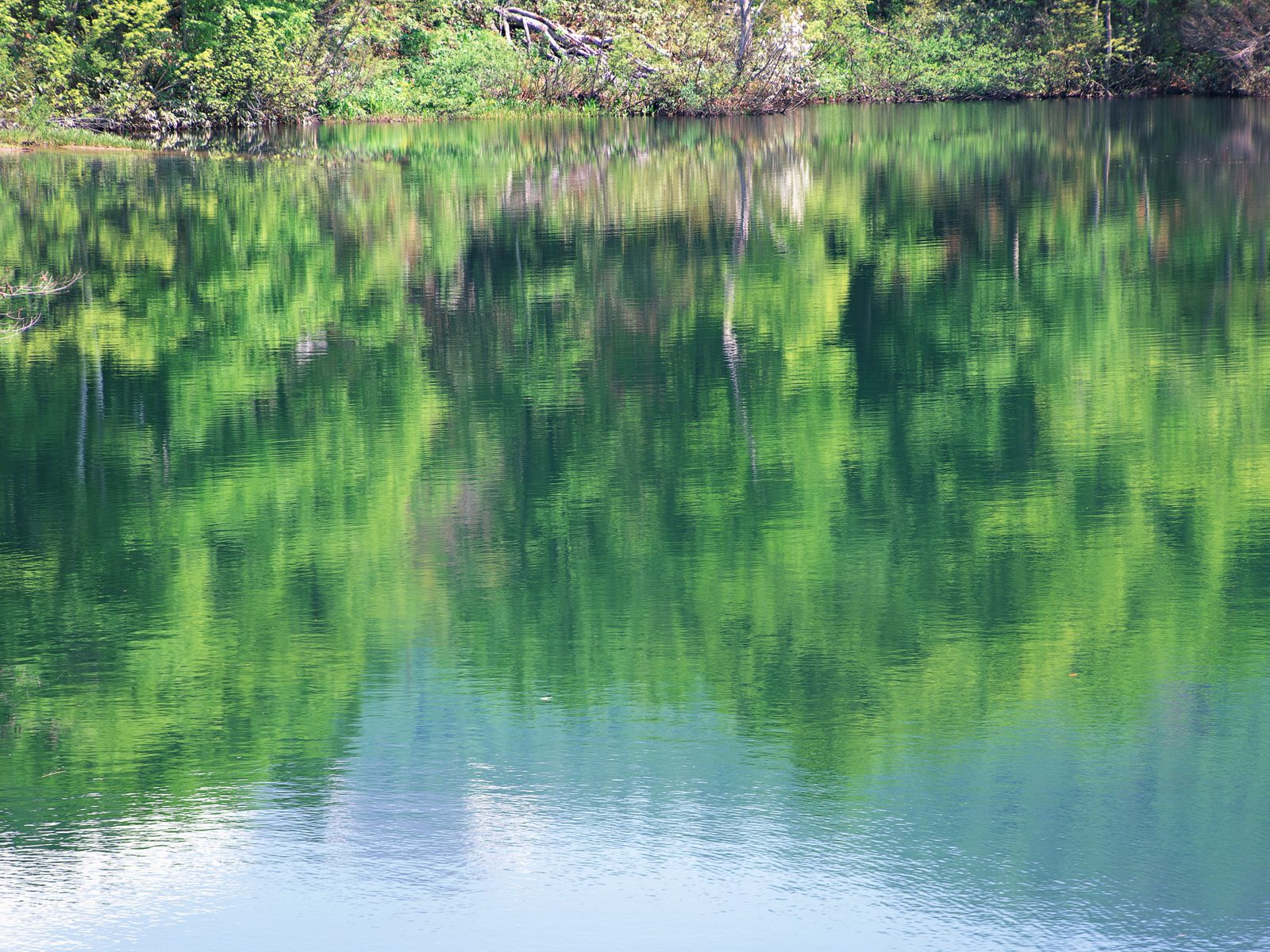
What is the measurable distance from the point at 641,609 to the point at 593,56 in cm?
3727

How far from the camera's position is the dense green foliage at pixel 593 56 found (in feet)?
103

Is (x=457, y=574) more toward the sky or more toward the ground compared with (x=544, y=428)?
more toward the ground

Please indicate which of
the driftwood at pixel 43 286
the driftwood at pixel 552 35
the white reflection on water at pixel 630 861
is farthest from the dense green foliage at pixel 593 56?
the white reflection on water at pixel 630 861

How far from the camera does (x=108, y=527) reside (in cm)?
775

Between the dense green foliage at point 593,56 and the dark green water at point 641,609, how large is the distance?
17.8 m

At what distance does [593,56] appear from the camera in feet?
138

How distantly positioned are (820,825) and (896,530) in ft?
9.54

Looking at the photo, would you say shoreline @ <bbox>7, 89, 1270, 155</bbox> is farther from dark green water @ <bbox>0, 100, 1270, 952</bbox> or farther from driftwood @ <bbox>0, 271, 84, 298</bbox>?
dark green water @ <bbox>0, 100, 1270, 952</bbox>

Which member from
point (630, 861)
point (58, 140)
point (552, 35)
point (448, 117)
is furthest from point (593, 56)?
point (630, 861)

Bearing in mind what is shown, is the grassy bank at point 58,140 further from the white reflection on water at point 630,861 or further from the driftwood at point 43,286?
the white reflection on water at point 630,861

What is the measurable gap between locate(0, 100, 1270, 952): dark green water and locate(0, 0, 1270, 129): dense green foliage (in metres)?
17.8

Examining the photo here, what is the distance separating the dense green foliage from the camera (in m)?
31.3

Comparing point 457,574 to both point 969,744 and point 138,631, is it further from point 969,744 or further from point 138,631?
point 969,744

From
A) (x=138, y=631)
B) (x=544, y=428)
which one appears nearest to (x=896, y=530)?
(x=544, y=428)
